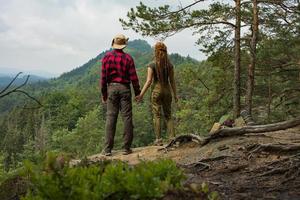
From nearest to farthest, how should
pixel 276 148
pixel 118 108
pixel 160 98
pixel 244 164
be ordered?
pixel 244 164 < pixel 276 148 < pixel 118 108 < pixel 160 98

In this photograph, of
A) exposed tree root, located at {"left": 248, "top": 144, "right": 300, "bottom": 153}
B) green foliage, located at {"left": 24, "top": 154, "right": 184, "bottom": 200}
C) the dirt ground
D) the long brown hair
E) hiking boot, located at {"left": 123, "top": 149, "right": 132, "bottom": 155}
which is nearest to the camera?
green foliage, located at {"left": 24, "top": 154, "right": 184, "bottom": 200}

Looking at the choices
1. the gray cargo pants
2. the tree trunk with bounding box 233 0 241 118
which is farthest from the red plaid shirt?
the tree trunk with bounding box 233 0 241 118

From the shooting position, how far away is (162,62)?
8.59m

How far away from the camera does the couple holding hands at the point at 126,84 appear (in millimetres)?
8422

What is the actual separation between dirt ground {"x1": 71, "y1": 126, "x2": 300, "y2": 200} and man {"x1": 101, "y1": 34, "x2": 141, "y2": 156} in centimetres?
44

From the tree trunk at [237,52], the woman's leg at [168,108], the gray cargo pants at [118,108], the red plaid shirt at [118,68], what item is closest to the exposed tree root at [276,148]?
the woman's leg at [168,108]

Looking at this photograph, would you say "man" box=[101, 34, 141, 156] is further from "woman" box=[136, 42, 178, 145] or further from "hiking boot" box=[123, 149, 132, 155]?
"woman" box=[136, 42, 178, 145]

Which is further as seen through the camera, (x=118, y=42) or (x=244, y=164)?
(x=118, y=42)

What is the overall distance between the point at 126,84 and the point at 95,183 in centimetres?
551

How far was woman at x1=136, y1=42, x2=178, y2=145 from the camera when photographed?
856 cm

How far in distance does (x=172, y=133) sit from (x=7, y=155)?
86469 mm

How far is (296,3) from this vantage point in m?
15.4

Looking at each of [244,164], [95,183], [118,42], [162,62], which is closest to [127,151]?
[162,62]

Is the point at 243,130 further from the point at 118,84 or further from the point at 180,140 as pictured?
the point at 118,84
